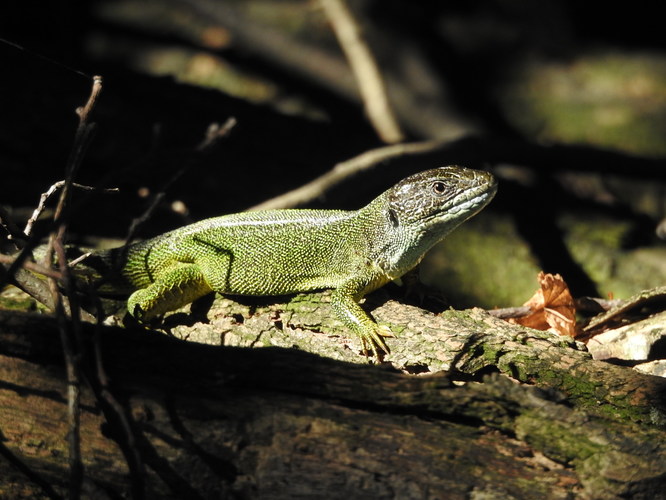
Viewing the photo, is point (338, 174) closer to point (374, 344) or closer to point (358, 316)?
point (358, 316)

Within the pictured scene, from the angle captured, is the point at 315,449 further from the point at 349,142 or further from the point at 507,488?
the point at 349,142

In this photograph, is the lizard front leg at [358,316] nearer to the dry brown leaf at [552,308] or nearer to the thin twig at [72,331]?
the dry brown leaf at [552,308]

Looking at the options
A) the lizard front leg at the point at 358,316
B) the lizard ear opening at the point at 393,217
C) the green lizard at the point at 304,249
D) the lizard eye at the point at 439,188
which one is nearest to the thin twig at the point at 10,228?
the green lizard at the point at 304,249

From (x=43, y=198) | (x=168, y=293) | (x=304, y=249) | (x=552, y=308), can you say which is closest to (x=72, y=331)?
(x=43, y=198)

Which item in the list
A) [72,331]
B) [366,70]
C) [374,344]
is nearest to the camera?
[72,331]

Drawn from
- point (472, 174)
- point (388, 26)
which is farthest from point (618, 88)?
point (472, 174)

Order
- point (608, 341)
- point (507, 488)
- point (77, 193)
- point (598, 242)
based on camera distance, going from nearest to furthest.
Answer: point (507, 488) → point (608, 341) → point (77, 193) → point (598, 242)

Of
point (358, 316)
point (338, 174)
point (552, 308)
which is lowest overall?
point (358, 316)
